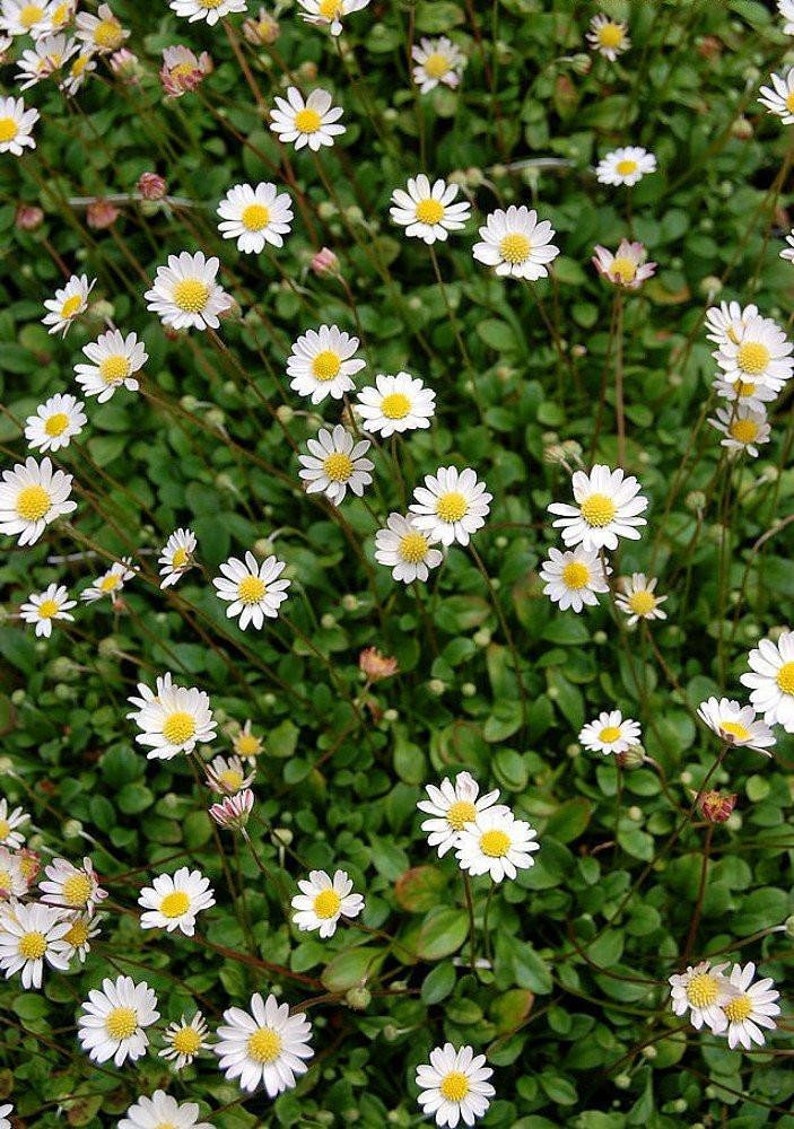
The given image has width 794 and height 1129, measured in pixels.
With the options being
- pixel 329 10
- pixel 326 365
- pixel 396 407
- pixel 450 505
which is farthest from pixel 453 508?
pixel 329 10

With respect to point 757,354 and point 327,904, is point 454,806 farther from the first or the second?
point 757,354

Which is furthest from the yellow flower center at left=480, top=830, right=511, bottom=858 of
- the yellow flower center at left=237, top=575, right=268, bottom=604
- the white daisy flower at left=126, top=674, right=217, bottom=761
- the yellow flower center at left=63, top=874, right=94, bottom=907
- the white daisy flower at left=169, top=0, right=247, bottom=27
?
the white daisy flower at left=169, top=0, right=247, bottom=27

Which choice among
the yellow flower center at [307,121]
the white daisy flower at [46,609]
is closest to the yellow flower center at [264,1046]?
the white daisy flower at [46,609]

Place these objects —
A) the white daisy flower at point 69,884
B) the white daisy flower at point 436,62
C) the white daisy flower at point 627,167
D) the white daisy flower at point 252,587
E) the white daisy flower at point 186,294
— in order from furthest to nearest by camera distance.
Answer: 1. the white daisy flower at point 436,62
2. the white daisy flower at point 627,167
3. the white daisy flower at point 186,294
4. the white daisy flower at point 252,587
5. the white daisy flower at point 69,884

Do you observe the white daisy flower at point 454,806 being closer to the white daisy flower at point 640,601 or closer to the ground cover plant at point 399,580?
the ground cover plant at point 399,580

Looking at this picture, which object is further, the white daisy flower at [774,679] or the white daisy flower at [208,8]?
the white daisy flower at [208,8]

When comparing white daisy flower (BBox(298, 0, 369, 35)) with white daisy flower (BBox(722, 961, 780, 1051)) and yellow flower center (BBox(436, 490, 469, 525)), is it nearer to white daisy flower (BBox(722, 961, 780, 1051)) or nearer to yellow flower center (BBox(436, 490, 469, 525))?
yellow flower center (BBox(436, 490, 469, 525))

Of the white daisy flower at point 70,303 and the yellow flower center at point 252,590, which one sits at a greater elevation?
the white daisy flower at point 70,303

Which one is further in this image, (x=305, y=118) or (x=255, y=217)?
(x=305, y=118)

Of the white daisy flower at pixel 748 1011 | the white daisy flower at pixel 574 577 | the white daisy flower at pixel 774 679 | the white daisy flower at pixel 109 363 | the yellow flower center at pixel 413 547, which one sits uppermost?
the white daisy flower at pixel 109 363
